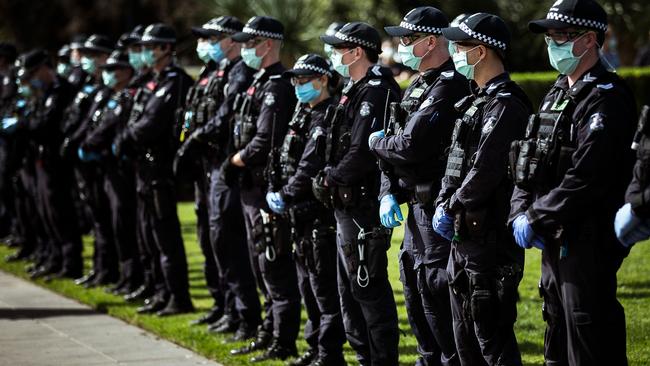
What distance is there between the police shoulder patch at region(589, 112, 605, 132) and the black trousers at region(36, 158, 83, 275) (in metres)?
8.54

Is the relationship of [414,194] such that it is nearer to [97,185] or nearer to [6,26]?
[97,185]

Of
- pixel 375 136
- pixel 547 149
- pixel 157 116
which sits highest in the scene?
pixel 157 116

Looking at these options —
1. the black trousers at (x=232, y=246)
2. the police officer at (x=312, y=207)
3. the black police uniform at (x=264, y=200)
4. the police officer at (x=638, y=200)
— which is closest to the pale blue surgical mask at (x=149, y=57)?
the black trousers at (x=232, y=246)

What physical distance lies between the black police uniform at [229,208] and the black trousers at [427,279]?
2625mm

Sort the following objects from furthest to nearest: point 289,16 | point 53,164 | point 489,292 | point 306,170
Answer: point 289,16 → point 53,164 → point 306,170 → point 489,292

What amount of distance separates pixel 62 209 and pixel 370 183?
635 centimetres

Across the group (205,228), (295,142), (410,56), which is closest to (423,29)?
(410,56)

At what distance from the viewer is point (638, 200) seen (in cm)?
467

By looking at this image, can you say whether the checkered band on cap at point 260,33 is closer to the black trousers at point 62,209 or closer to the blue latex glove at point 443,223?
the blue latex glove at point 443,223

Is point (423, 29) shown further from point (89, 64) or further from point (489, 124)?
point (89, 64)

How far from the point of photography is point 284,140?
26.2 feet

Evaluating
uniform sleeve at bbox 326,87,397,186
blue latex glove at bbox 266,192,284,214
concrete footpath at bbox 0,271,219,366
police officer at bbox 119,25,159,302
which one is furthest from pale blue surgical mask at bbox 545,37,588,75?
police officer at bbox 119,25,159,302

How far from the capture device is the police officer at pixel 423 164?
20.7 feet

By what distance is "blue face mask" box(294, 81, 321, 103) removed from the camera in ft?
25.3
